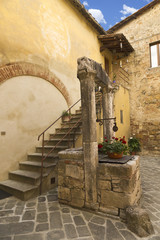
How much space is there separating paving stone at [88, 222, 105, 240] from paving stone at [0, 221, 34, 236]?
99cm

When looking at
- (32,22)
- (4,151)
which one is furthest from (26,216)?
(32,22)

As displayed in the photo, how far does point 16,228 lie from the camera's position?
2.48 metres

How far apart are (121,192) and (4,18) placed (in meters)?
6.00

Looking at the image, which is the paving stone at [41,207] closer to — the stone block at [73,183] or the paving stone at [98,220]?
the stone block at [73,183]

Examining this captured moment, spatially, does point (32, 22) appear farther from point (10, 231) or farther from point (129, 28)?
point (129, 28)

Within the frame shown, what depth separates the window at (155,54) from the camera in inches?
387

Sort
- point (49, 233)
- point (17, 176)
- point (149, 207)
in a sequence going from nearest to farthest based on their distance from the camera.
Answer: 1. point (49, 233)
2. point (149, 207)
3. point (17, 176)

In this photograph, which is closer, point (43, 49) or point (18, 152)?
point (18, 152)

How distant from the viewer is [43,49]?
6.05 m

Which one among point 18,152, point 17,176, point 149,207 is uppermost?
point 18,152

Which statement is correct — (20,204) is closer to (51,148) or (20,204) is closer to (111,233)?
(51,148)

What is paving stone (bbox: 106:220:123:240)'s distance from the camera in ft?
7.29

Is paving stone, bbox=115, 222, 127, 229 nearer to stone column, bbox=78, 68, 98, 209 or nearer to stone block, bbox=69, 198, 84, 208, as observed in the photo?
stone column, bbox=78, 68, 98, 209

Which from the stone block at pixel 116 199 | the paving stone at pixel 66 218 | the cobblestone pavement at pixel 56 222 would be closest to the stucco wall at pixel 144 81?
the cobblestone pavement at pixel 56 222
